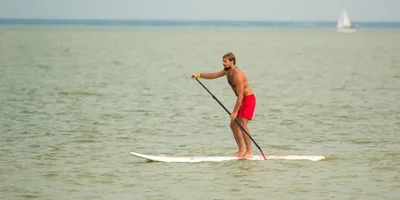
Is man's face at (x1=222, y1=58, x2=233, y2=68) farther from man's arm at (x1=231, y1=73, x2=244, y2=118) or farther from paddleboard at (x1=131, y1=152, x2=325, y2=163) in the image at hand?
paddleboard at (x1=131, y1=152, x2=325, y2=163)

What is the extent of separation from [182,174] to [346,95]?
1515 cm

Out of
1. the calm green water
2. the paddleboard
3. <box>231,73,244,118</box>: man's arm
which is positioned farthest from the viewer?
the paddleboard

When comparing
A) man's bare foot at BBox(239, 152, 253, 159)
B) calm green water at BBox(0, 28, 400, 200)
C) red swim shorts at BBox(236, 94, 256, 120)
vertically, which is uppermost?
red swim shorts at BBox(236, 94, 256, 120)

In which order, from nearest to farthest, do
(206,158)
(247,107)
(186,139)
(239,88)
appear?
1. (239,88)
2. (247,107)
3. (206,158)
4. (186,139)

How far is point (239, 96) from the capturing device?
1438 centimetres

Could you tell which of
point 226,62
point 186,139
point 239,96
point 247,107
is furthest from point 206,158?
point 186,139

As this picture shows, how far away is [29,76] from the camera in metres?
36.7

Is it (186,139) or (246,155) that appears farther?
(186,139)

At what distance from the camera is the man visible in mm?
14336

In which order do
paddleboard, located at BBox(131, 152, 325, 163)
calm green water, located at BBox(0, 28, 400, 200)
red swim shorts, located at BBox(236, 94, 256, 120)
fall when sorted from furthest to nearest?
1. paddleboard, located at BBox(131, 152, 325, 163)
2. red swim shorts, located at BBox(236, 94, 256, 120)
3. calm green water, located at BBox(0, 28, 400, 200)

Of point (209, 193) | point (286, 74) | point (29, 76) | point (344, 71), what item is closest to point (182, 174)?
point (209, 193)

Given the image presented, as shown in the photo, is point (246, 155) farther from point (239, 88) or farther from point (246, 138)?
point (239, 88)

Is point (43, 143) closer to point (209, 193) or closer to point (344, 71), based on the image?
point (209, 193)

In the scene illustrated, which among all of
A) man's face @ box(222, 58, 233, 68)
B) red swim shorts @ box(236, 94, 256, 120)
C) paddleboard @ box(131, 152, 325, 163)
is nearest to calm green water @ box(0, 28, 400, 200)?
paddleboard @ box(131, 152, 325, 163)
